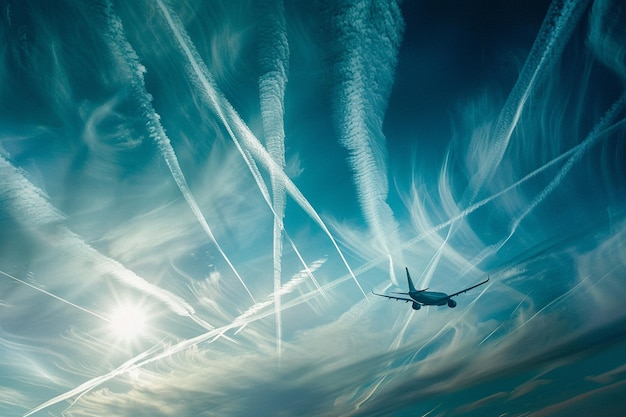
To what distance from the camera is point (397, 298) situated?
31.4 metres

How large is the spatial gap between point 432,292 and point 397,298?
3.90 metres

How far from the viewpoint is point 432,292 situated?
32.1 meters
